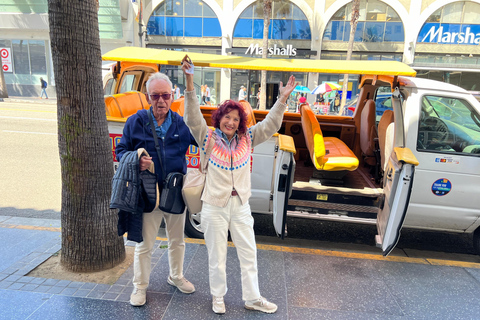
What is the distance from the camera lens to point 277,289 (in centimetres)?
334

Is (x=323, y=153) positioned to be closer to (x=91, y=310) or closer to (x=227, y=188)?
(x=227, y=188)

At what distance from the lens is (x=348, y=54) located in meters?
21.7

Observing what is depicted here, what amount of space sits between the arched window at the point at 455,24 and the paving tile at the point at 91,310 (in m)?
24.6

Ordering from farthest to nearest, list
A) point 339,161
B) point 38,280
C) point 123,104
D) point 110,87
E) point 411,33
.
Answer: point 411,33, point 110,87, point 123,104, point 339,161, point 38,280

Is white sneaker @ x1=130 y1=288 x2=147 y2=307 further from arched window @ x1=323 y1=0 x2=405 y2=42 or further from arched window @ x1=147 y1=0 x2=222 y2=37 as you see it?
arched window @ x1=323 y1=0 x2=405 y2=42

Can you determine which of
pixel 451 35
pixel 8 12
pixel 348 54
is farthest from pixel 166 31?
pixel 451 35

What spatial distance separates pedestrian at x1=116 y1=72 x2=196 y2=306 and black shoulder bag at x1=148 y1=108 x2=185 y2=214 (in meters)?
0.03

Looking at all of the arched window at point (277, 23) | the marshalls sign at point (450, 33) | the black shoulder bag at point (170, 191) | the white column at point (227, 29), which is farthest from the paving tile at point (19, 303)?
the marshalls sign at point (450, 33)

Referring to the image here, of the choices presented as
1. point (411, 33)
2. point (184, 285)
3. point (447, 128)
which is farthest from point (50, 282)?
point (411, 33)

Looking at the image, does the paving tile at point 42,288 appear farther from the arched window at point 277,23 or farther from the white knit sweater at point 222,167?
the arched window at point 277,23

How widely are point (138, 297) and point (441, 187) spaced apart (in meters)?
3.57

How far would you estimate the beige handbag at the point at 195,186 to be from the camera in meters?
2.79

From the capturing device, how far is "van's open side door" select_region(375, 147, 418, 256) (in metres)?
3.50

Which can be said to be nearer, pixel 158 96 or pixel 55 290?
pixel 158 96
